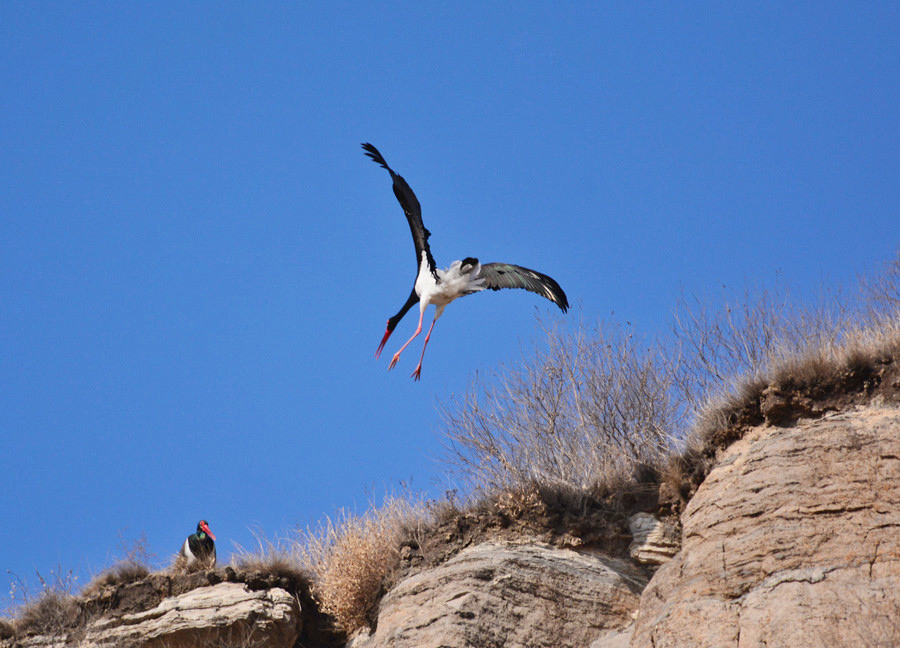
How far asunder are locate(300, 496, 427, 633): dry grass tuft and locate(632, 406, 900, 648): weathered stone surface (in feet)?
10.8

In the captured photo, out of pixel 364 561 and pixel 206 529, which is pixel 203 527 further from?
pixel 364 561

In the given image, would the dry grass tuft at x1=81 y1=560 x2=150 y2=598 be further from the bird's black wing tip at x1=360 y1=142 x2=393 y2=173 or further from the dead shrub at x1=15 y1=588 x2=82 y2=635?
the bird's black wing tip at x1=360 y1=142 x2=393 y2=173

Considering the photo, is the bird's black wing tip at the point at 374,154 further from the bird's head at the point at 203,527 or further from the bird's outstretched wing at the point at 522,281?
the bird's head at the point at 203,527

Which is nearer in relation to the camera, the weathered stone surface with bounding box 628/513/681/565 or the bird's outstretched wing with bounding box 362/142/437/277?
the weathered stone surface with bounding box 628/513/681/565

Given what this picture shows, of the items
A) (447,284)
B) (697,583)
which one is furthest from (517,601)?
(447,284)

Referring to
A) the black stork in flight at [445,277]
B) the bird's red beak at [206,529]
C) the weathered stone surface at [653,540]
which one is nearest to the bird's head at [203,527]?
the bird's red beak at [206,529]

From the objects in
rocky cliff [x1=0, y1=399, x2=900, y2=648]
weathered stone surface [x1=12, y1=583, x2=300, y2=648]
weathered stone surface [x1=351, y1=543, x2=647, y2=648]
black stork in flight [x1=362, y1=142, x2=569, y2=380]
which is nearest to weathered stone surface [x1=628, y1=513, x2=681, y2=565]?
rocky cliff [x1=0, y1=399, x2=900, y2=648]

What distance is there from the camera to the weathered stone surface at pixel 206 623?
11.0 m

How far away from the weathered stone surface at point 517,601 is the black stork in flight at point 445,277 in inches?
112

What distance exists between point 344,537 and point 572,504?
9.62 feet

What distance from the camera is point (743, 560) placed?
26.3ft

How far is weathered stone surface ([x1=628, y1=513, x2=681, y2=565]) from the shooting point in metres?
9.86

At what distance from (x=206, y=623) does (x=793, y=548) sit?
668 centimetres

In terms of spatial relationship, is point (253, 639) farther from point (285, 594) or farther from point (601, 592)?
point (601, 592)
